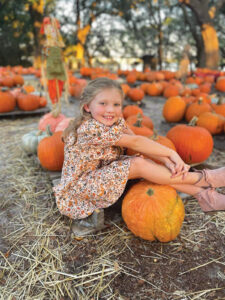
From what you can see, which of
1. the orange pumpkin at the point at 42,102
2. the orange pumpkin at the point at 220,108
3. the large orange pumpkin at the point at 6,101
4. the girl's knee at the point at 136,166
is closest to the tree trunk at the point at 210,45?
the orange pumpkin at the point at 220,108

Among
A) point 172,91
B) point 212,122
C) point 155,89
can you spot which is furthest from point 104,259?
point 155,89

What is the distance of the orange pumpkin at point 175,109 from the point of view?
433cm

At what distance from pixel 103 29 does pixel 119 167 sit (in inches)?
1009

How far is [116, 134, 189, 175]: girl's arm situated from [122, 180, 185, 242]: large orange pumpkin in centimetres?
21

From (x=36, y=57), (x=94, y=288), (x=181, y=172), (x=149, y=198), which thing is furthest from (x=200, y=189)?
(x=36, y=57)

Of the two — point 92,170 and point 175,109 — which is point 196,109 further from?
point 92,170

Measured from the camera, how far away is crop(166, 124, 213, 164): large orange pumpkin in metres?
2.63

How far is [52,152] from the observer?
2570mm

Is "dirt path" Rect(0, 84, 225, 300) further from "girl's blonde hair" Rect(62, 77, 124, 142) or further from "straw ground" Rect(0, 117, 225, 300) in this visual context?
"girl's blonde hair" Rect(62, 77, 124, 142)

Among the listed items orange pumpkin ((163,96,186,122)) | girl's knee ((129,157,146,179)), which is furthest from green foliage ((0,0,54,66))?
girl's knee ((129,157,146,179))

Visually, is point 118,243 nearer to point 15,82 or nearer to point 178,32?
point 15,82

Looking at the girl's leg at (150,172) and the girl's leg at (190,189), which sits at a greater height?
the girl's leg at (150,172)

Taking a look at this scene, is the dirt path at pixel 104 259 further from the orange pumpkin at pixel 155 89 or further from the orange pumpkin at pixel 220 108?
the orange pumpkin at pixel 155 89

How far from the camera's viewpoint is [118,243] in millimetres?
1822
